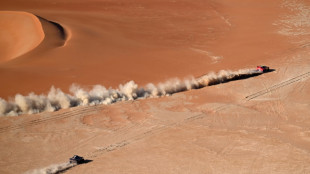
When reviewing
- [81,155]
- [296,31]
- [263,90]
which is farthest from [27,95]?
[296,31]

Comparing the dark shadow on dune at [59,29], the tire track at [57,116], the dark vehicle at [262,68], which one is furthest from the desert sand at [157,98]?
the dark vehicle at [262,68]

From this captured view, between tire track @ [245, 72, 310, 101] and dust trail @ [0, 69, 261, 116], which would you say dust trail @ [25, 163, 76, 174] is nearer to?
dust trail @ [0, 69, 261, 116]

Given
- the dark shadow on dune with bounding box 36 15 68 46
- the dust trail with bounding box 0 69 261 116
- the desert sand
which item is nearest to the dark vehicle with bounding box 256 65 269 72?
the desert sand

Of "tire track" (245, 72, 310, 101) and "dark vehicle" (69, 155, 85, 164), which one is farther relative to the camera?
"tire track" (245, 72, 310, 101)

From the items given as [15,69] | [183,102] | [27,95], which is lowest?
[183,102]

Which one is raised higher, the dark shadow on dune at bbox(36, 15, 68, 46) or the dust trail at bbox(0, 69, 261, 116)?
the dark shadow on dune at bbox(36, 15, 68, 46)

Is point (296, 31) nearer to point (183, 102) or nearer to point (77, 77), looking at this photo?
point (183, 102)

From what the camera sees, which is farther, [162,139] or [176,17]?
[176,17]
